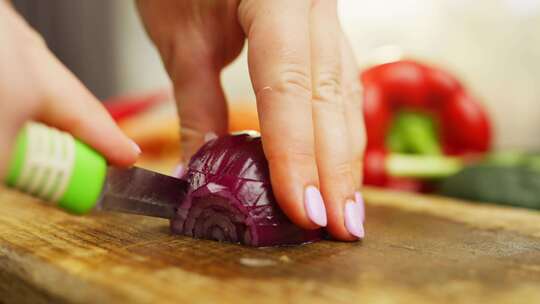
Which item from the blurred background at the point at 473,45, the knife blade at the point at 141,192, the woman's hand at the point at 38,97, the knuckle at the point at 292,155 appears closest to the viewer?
the woman's hand at the point at 38,97

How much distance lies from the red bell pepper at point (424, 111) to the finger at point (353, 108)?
102 centimetres

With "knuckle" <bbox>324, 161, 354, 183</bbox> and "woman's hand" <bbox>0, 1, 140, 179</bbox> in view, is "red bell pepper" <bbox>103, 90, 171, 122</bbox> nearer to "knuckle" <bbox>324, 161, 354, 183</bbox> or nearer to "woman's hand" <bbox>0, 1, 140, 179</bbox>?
"knuckle" <bbox>324, 161, 354, 183</bbox>

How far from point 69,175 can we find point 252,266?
261 mm

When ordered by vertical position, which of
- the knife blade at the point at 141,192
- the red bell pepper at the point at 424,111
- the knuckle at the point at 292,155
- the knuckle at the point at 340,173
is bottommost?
the knife blade at the point at 141,192

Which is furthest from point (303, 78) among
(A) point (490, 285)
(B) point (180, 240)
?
(A) point (490, 285)

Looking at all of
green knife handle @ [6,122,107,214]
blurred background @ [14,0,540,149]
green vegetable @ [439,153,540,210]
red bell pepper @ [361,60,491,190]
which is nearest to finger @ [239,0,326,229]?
green knife handle @ [6,122,107,214]

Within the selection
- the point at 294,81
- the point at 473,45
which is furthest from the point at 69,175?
the point at 473,45

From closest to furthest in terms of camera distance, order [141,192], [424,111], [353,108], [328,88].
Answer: [141,192] → [328,88] → [353,108] → [424,111]

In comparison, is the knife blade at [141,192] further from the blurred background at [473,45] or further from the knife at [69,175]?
the blurred background at [473,45]

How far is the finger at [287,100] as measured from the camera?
0.94 meters

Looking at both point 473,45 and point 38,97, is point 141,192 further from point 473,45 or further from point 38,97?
point 473,45

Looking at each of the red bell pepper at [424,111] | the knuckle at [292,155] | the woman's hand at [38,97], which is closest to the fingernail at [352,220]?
the knuckle at [292,155]

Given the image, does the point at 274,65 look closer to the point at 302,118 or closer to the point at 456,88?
the point at 302,118

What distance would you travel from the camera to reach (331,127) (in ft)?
3.35
